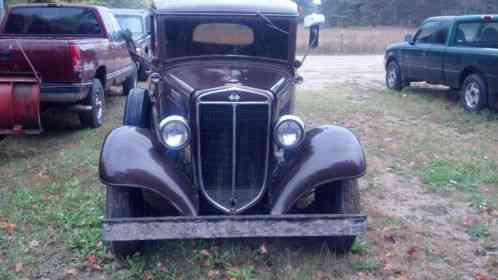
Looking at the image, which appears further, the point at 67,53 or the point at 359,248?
the point at 67,53

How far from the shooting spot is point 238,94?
4461mm

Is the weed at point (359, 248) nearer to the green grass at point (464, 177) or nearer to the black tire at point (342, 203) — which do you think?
the black tire at point (342, 203)

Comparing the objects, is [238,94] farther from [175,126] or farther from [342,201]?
[342,201]

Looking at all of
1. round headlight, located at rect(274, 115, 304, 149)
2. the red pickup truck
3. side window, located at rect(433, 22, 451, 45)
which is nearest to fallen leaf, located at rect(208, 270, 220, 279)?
round headlight, located at rect(274, 115, 304, 149)

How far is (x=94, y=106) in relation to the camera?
9.09 m

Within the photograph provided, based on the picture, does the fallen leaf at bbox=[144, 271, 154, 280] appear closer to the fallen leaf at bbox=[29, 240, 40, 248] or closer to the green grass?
the fallen leaf at bbox=[29, 240, 40, 248]

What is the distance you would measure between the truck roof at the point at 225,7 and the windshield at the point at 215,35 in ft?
0.22

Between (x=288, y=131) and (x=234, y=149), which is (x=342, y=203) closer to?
(x=288, y=131)

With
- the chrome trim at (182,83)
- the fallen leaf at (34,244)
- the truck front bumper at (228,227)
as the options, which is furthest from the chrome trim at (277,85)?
the fallen leaf at (34,244)

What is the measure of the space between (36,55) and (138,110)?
2310mm

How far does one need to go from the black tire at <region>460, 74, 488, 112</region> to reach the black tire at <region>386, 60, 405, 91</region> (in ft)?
9.43

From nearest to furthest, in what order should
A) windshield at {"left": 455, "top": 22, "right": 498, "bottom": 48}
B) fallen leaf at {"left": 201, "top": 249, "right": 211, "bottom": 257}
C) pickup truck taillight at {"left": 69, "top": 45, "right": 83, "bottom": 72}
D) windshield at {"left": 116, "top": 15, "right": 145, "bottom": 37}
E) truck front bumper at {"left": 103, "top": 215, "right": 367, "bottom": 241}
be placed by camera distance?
truck front bumper at {"left": 103, "top": 215, "right": 367, "bottom": 241} → fallen leaf at {"left": 201, "top": 249, "right": 211, "bottom": 257} → pickup truck taillight at {"left": 69, "top": 45, "right": 83, "bottom": 72} → windshield at {"left": 455, "top": 22, "right": 498, "bottom": 48} → windshield at {"left": 116, "top": 15, "right": 145, "bottom": 37}

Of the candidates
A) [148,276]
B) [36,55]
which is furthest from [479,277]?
[36,55]

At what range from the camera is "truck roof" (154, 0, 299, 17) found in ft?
18.0
